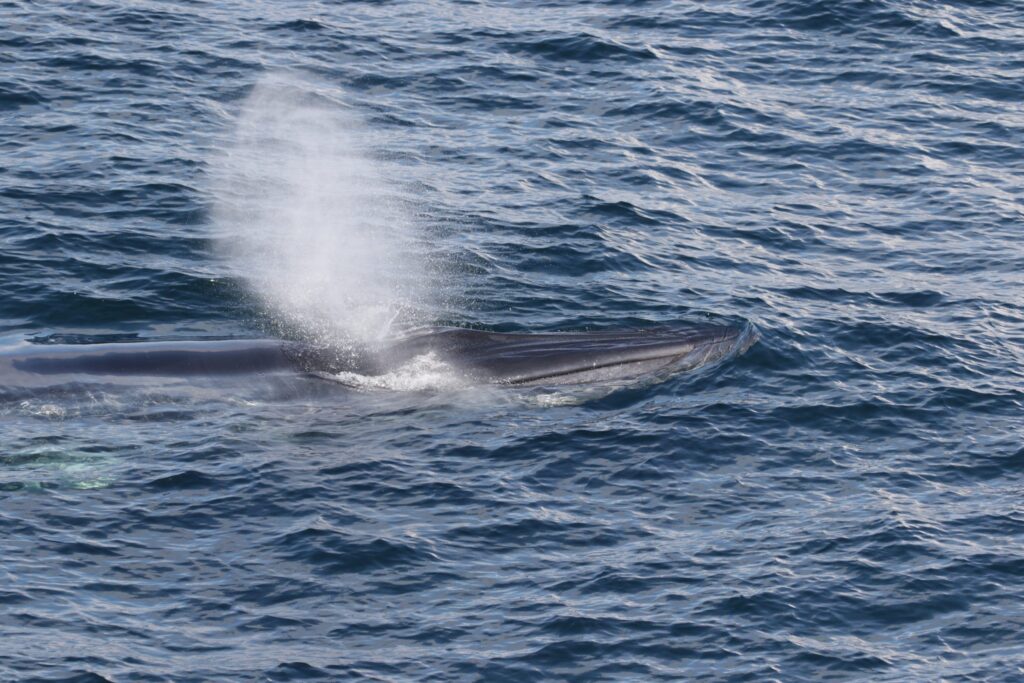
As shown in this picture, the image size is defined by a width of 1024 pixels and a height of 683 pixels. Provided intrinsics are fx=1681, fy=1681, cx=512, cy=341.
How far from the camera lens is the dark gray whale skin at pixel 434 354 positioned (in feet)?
97.4

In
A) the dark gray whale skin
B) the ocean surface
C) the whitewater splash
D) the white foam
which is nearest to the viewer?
the ocean surface

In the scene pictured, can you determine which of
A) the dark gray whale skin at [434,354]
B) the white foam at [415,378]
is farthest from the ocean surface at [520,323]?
the dark gray whale skin at [434,354]

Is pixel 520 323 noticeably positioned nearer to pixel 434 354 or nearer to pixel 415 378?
pixel 434 354

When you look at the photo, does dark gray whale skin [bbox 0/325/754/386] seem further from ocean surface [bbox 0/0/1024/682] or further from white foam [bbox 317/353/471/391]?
ocean surface [bbox 0/0/1024/682]

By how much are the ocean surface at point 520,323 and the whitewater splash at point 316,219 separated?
5.7 inches

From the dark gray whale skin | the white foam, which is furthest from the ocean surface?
the dark gray whale skin

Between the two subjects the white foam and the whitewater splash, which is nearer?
the white foam

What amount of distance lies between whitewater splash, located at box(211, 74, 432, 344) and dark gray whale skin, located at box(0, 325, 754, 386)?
1.13 meters

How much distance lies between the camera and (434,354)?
31188mm

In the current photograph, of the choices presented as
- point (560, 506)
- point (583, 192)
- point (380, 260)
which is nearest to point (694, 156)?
point (583, 192)

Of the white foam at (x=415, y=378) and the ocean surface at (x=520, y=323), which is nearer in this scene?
the ocean surface at (x=520, y=323)

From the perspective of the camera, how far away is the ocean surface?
23781 millimetres

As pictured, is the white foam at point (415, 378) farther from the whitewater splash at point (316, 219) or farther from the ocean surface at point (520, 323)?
the whitewater splash at point (316, 219)

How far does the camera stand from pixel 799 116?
4878 centimetres
